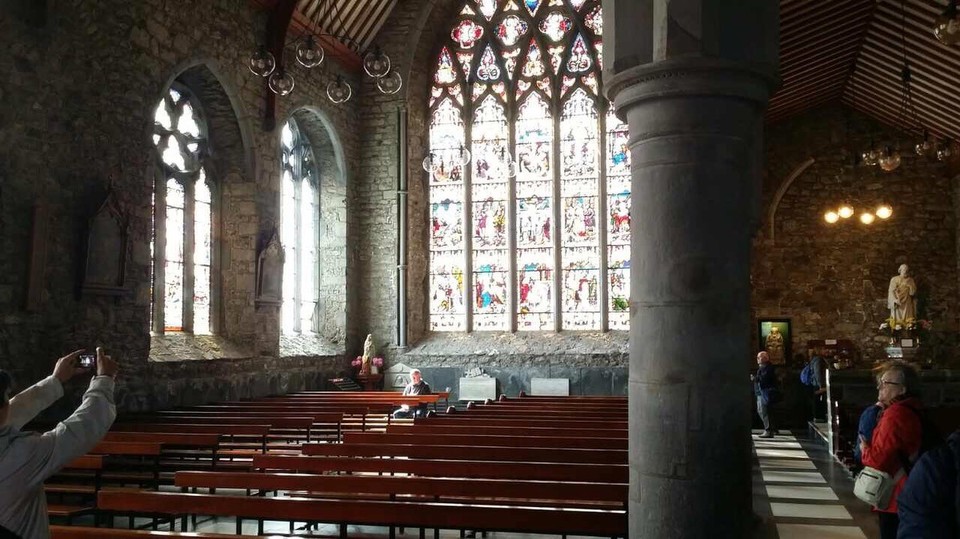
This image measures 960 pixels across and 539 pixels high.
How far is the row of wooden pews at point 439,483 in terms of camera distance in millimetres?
3840

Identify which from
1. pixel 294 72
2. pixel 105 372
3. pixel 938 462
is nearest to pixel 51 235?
pixel 294 72

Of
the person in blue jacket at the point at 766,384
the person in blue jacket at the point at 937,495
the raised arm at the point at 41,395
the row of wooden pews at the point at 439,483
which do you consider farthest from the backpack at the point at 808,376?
the raised arm at the point at 41,395

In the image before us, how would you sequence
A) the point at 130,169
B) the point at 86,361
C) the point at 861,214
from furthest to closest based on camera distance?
1. the point at 861,214
2. the point at 130,169
3. the point at 86,361

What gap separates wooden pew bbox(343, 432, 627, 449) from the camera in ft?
20.4

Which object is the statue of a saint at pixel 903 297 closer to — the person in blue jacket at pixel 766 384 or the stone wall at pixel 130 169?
the person in blue jacket at pixel 766 384

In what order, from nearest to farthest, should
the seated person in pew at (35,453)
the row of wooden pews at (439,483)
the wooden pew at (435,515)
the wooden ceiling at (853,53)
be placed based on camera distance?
the seated person in pew at (35,453)
the wooden pew at (435,515)
the row of wooden pews at (439,483)
the wooden ceiling at (853,53)

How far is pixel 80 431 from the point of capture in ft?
8.82

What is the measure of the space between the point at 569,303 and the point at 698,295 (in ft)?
38.5

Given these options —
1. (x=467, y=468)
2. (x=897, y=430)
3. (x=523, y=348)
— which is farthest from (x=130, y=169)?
(x=897, y=430)

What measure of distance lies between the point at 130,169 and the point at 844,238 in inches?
446

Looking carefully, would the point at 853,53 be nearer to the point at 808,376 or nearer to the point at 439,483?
the point at 808,376

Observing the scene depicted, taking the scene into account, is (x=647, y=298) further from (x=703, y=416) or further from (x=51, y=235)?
(x=51, y=235)

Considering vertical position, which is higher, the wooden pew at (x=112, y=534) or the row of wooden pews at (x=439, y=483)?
the wooden pew at (x=112, y=534)

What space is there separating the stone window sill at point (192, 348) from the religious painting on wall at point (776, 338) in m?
8.52
